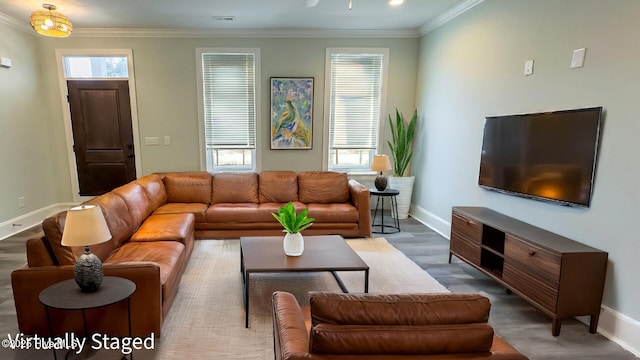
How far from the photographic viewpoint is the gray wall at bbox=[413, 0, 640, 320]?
225 cm

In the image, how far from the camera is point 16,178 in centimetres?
457

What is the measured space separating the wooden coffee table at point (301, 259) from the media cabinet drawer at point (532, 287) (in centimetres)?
118

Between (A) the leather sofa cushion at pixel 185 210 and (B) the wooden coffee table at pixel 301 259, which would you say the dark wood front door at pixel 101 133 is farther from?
(B) the wooden coffee table at pixel 301 259

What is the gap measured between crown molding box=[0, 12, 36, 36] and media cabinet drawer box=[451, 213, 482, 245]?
594 cm

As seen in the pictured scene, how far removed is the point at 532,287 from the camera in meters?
2.52

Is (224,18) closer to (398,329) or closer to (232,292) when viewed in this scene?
(232,292)

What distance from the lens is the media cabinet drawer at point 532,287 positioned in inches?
92.5

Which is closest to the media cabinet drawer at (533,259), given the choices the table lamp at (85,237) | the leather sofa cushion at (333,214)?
the leather sofa cushion at (333,214)

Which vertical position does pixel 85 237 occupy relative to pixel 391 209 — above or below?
above

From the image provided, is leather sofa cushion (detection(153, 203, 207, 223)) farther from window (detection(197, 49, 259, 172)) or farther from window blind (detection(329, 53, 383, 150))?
window blind (detection(329, 53, 383, 150))

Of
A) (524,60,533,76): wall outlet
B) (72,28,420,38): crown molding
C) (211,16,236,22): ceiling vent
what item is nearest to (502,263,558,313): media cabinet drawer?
(524,60,533,76): wall outlet

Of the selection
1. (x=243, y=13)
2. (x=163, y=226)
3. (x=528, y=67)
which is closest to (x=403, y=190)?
(x=528, y=67)

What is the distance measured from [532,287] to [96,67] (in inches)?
244

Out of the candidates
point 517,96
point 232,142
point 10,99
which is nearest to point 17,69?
point 10,99
